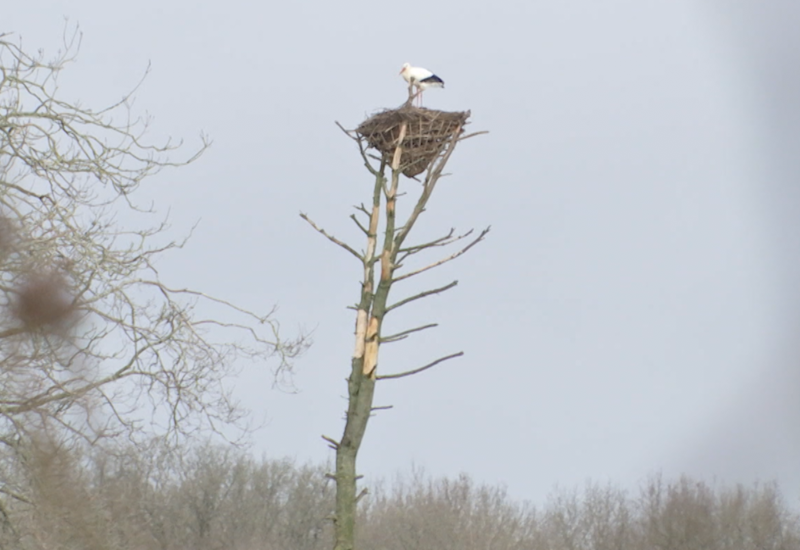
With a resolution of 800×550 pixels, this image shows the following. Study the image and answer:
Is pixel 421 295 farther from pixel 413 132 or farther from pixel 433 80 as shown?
pixel 433 80

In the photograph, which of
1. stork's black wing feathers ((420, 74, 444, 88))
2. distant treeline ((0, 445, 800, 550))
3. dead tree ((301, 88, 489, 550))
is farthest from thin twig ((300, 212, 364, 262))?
distant treeline ((0, 445, 800, 550))

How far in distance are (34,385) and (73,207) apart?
24.8ft

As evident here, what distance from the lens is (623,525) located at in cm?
4606

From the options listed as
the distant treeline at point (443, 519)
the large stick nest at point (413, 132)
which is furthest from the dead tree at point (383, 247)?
the distant treeline at point (443, 519)

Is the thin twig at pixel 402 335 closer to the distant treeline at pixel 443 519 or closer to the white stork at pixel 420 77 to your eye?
the white stork at pixel 420 77

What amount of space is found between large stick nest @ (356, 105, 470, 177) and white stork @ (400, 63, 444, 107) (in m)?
3.24

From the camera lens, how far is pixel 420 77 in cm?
1398

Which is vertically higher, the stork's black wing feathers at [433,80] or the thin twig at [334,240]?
the stork's black wing feathers at [433,80]

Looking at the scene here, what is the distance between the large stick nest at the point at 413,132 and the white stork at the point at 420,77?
10.6ft

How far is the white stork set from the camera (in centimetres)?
1373

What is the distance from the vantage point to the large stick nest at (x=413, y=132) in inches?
392

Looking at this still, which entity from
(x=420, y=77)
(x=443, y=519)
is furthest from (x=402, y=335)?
(x=443, y=519)

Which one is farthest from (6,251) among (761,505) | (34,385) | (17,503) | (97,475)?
(761,505)

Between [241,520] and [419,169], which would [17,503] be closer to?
[419,169]
